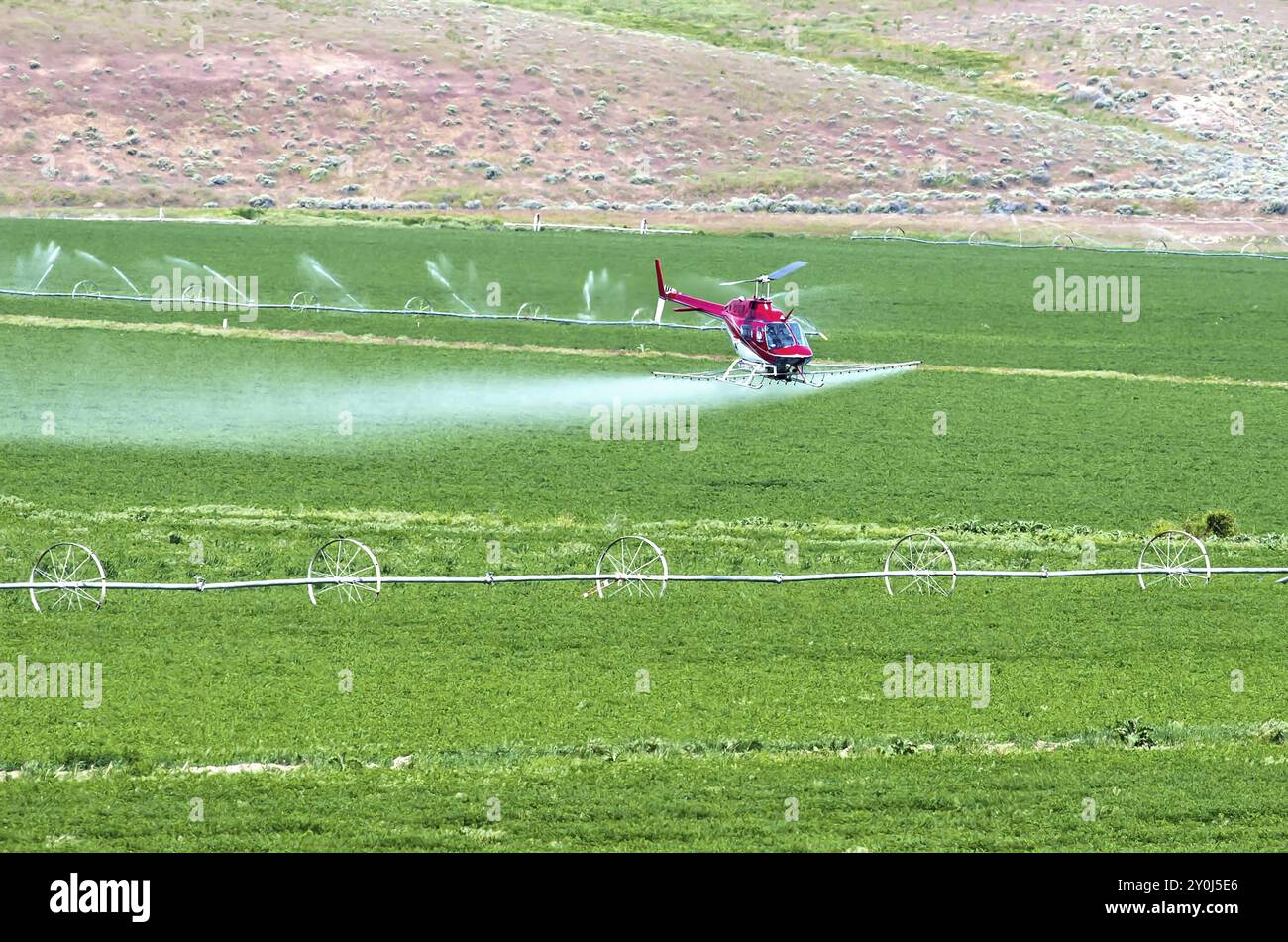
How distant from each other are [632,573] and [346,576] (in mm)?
5435

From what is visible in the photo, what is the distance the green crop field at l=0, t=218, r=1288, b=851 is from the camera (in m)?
22.6

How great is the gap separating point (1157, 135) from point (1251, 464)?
8651cm

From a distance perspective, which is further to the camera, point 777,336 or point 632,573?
point 777,336

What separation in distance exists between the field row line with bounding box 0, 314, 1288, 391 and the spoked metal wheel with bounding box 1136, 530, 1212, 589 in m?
23.8

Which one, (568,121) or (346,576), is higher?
(568,121)

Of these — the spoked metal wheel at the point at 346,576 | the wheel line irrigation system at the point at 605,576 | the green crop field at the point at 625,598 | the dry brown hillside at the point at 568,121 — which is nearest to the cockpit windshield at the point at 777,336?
the green crop field at the point at 625,598

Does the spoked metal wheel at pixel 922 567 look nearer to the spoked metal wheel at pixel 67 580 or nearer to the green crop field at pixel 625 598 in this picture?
the green crop field at pixel 625 598

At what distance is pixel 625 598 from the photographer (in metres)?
32.7

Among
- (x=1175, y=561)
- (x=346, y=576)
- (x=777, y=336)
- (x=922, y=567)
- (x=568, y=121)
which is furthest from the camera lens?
(x=568, y=121)

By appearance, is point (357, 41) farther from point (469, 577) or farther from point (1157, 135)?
point (469, 577)

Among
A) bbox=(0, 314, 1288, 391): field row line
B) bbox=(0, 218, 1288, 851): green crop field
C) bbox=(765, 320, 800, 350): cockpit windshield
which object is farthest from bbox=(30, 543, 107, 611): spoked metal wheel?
bbox=(0, 314, 1288, 391): field row line

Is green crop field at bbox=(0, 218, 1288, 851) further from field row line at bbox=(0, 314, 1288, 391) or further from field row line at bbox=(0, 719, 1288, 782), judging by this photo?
field row line at bbox=(0, 314, 1288, 391)

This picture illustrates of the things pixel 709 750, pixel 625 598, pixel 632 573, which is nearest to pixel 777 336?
pixel 632 573

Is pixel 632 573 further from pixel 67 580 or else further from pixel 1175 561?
pixel 1175 561
